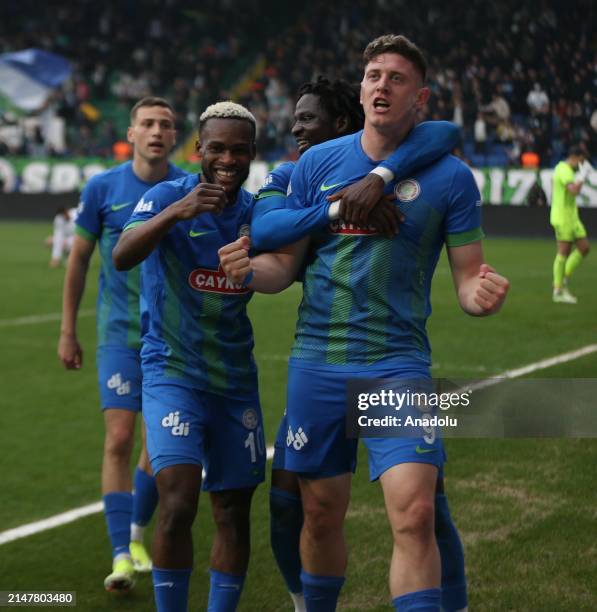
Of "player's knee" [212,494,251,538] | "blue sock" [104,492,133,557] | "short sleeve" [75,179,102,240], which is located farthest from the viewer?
"short sleeve" [75,179,102,240]

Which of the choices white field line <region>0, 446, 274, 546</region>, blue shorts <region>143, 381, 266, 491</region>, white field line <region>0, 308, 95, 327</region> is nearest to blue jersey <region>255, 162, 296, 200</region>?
blue shorts <region>143, 381, 266, 491</region>

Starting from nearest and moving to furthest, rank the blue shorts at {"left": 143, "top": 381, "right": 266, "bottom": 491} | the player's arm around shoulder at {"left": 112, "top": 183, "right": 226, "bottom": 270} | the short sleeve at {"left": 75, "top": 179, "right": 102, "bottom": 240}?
the player's arm around shoulder at {"left": 112, "top": 183, "right": 226, "bottom": 270}, the blue shorts at {"left": 143, "top": 381, "right": 266, "bottom": 491}, the short sleeve at {"left": 75, "top": 179, "right": 102, "bottom": 240}

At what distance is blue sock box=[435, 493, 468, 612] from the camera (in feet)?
14.2

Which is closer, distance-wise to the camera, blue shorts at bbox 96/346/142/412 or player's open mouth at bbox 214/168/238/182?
Answer: player's open mouth at bbox 214/168/238/182

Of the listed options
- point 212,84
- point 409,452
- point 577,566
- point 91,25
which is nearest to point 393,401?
point 409,452

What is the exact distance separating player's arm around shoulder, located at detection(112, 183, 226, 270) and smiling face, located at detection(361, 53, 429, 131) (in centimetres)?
59

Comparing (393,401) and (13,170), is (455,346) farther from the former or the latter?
(13,170)

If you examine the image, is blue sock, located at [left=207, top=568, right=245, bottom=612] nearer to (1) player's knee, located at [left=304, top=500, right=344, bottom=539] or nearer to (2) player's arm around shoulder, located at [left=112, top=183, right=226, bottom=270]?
(1) player's knee, located at [left=304, top=500, right=344, bottom=539]

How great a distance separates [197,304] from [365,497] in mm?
2623

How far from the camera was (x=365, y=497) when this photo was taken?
670cm

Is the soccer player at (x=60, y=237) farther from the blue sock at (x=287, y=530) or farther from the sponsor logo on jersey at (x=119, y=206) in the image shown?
the blue sock at (x=287, y=530)

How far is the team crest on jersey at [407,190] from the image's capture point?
159 inches

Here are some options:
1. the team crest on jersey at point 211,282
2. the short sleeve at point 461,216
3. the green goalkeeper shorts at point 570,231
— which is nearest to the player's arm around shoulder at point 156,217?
the team crest on jersey at point 211,282

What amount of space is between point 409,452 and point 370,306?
51 cm
